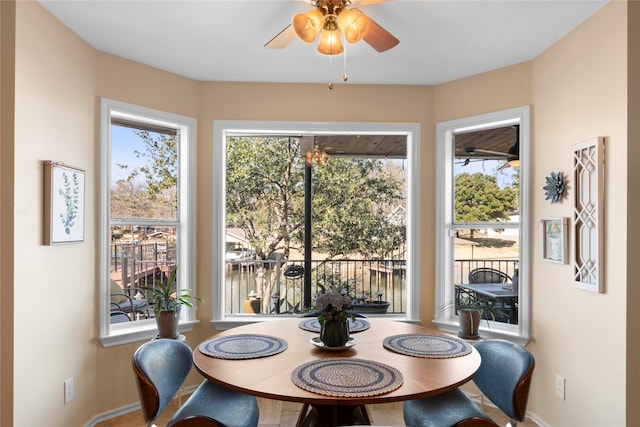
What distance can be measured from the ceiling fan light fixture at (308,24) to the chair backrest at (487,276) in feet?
7.49

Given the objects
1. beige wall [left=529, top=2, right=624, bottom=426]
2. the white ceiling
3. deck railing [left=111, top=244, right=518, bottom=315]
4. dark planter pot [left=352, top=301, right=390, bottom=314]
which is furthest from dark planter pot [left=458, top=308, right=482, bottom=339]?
the white ceiling

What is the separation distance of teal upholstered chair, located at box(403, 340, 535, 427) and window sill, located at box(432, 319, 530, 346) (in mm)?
885

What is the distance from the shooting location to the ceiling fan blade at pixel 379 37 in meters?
2.00

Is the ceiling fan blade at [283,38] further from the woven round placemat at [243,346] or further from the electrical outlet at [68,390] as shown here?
the electrical outlet at [68,390]

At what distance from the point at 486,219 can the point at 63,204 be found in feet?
9.52

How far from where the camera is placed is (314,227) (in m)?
3.60

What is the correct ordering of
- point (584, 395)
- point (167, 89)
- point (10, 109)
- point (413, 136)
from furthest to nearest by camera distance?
point (413, 136)
point (167, 89)
point (584, 395)
point (10, 109)

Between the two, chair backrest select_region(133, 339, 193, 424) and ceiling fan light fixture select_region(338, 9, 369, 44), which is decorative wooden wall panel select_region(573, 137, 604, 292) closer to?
ceiling fan light fixture select_region(338, 9, 369, 44)

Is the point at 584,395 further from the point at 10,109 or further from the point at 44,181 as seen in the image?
the point at 10,109

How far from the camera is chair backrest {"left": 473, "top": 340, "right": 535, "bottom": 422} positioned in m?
1.92

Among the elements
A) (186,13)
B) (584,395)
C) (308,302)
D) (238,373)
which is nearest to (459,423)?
(238,373)

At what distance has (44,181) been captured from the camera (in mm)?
2285

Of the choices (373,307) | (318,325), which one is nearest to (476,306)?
(373,307)

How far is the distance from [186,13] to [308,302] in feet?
7.65
